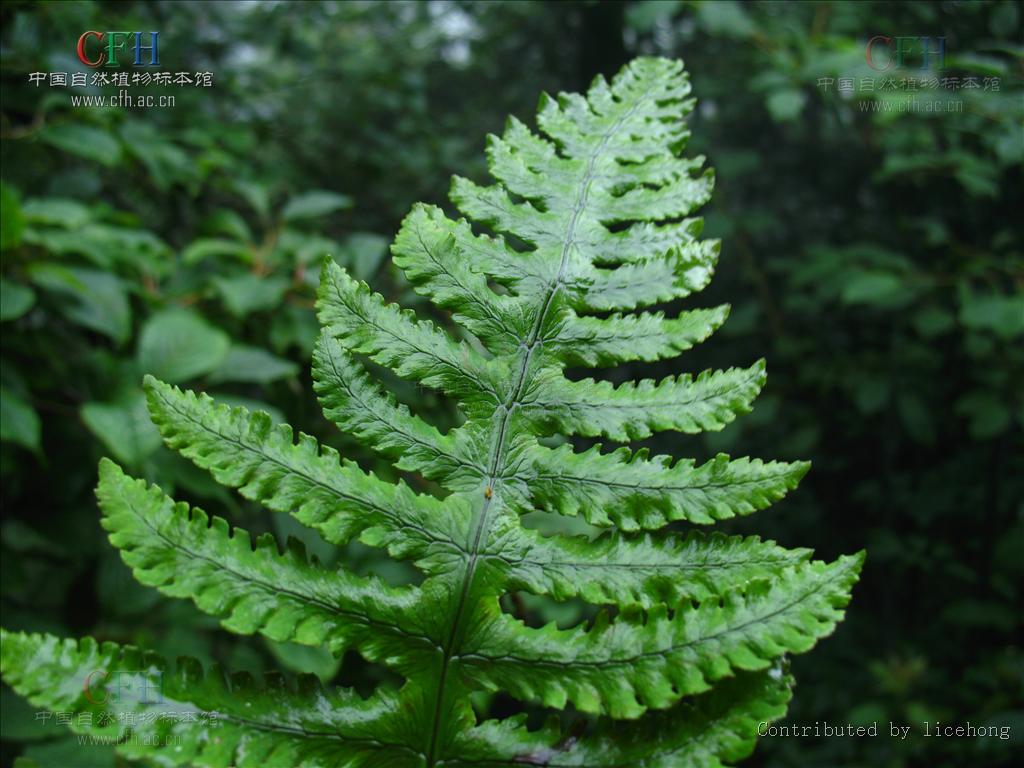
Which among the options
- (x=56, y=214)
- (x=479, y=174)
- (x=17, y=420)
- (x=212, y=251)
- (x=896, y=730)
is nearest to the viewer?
(x=17, y=420)

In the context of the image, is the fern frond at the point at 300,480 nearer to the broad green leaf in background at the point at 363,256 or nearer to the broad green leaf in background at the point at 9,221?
the broad green leaf in background at the point at 9,221

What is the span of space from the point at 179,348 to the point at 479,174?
74.3 inches

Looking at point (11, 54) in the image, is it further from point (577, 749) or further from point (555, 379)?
point (577, 749)

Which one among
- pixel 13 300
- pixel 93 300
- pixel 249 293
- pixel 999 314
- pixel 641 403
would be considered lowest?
pixel 641 403

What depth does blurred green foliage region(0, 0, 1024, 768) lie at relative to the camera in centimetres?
121

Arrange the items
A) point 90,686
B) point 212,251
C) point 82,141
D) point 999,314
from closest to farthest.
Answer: point 90,686
point 82,141
point 212,251
point 999,314

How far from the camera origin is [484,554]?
21.5 inches

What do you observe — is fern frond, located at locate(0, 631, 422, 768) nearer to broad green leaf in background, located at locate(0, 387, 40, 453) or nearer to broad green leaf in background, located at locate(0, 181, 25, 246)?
broad green leaf in background, located at locate(0, 387, 40, 453)

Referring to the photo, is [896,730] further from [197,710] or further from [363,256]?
[197,710]

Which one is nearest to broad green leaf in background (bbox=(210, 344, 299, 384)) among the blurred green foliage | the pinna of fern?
the blurred green foliage

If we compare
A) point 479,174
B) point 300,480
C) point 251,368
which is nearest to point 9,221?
point 251,368

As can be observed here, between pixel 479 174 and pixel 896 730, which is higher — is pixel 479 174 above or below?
above

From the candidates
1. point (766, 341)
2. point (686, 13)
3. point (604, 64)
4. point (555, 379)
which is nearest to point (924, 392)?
point (766, 341)

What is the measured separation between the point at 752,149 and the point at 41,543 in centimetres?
346
